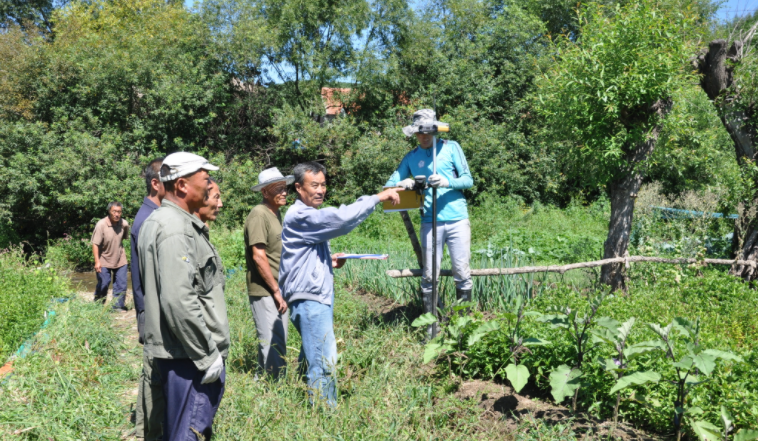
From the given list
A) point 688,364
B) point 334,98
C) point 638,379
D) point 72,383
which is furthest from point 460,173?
point 334,98

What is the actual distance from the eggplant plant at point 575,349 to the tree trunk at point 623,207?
2.82 metres

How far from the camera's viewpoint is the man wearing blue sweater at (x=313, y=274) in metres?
3.29

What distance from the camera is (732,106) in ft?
20.6

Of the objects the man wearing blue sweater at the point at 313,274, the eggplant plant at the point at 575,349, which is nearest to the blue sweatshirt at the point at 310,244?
the man wearing blue sweater at the point at 313,274

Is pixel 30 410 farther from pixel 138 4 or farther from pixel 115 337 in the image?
pixel 138 4

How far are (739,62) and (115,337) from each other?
7.80 metres

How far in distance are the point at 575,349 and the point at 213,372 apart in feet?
7.32

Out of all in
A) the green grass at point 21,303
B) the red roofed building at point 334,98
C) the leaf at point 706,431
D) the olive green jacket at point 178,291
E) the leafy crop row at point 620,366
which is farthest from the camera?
the red roofed building at point 334,98

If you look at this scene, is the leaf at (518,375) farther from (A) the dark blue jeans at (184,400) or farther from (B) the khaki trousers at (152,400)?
(B) the khaki trousers at (152,400)

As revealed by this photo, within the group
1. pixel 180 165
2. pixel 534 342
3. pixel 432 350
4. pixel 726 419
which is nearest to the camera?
pixel 726 419

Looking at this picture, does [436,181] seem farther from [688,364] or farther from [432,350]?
[688,364]

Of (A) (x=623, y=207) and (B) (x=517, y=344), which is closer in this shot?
(B) (x=517, y=344)

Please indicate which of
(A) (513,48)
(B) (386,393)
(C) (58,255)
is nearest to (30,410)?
(B) (386,393)

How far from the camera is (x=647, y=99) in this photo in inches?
212
